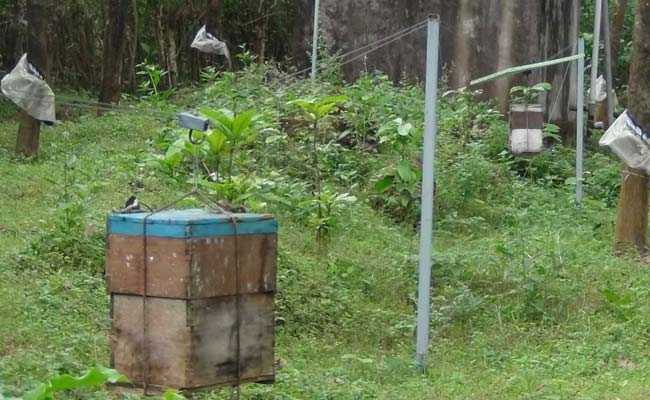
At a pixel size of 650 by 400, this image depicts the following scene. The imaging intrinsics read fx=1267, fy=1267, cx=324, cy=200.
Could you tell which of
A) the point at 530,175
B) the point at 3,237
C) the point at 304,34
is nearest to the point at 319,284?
the point at 3,237

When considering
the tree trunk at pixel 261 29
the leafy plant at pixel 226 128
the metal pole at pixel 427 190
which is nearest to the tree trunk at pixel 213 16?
the tree trunk at pixel 261 29

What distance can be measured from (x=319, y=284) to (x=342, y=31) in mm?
8773

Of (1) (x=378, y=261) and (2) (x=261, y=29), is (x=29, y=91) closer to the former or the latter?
(1) (x=378, y=261)

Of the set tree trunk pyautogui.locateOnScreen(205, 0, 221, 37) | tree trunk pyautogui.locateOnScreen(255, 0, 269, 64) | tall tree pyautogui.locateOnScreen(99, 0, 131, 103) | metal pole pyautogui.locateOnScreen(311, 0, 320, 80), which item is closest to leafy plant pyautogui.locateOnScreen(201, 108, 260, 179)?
metal pole pyautogui.locateOnScreen(311, 0, 320, 80)

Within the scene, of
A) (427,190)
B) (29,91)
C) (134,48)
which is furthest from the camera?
(134,48)

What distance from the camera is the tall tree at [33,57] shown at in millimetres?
14125

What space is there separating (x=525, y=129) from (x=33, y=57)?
220 inches

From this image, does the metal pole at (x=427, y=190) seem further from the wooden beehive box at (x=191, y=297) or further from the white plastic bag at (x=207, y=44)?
the white plastic bag at (x=207, y=44)

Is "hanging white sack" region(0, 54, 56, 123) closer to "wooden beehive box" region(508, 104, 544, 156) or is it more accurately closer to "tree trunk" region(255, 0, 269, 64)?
"wooden beehive box" region(508, 104, 544, 156)

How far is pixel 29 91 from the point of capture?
13289 mm

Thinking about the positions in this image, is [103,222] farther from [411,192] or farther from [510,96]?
[510,96]

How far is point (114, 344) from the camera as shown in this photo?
657 centimetres

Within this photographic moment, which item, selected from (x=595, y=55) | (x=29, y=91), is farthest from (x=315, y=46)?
(x=29, y=91)

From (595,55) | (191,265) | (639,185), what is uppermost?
A: (595,55)
